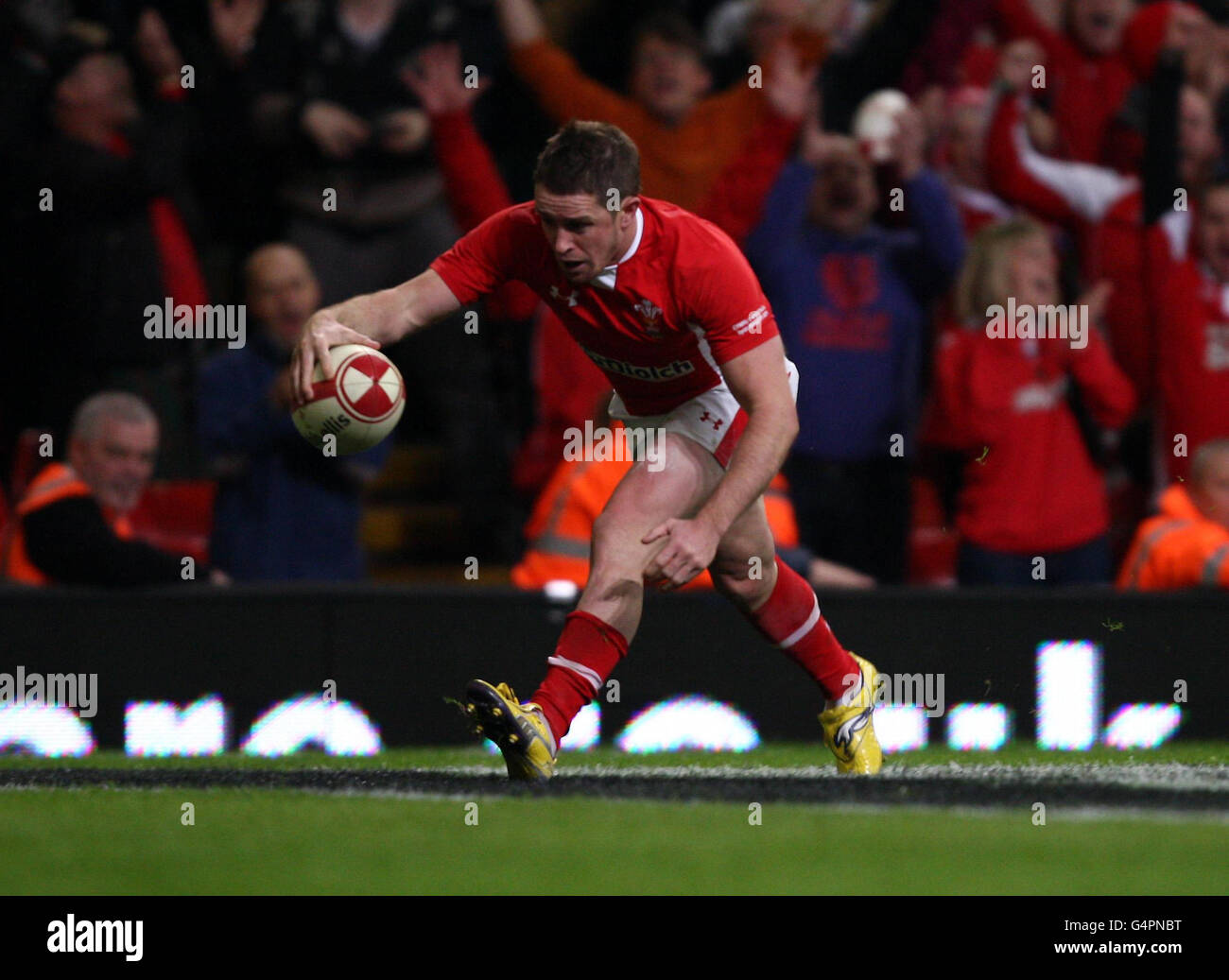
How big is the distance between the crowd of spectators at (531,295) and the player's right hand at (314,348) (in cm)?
284

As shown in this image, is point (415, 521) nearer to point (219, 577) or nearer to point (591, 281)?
point (219, 577)

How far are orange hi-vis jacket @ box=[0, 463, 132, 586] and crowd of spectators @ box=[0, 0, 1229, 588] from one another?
56 centimetres

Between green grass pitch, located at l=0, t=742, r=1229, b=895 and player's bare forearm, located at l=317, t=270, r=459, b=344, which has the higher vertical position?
player's bare forearm, located at l=317, t=270, r=459, b=344

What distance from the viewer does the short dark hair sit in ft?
17.3

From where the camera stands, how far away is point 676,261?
5.40 metres

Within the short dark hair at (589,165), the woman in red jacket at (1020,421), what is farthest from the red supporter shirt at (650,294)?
the woman in red jacket at (1020,421)

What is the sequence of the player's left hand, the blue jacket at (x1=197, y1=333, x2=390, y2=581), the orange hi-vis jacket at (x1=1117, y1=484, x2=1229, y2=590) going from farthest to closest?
the blue jacket at (x1=197, y1=333, x2=390, y2=581), the orange hi-vis jacket at (x1=1117, y1=484, x2=1229, y2=590), the player's left hand

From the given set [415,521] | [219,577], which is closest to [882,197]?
[415,521]

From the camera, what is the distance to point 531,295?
9.18 meters

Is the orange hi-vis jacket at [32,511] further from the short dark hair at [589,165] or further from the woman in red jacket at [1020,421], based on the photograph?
the woman in red jacket at [1020,421]

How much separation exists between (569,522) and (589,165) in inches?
99.9

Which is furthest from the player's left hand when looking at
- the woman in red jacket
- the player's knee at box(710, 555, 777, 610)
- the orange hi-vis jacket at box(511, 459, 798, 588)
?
the woman in red jacket

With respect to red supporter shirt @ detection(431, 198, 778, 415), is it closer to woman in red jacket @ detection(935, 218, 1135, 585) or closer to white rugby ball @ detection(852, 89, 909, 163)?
woman in red jacket @ detection(935, 218, 1135, 585)

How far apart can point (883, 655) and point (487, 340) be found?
115 inches
